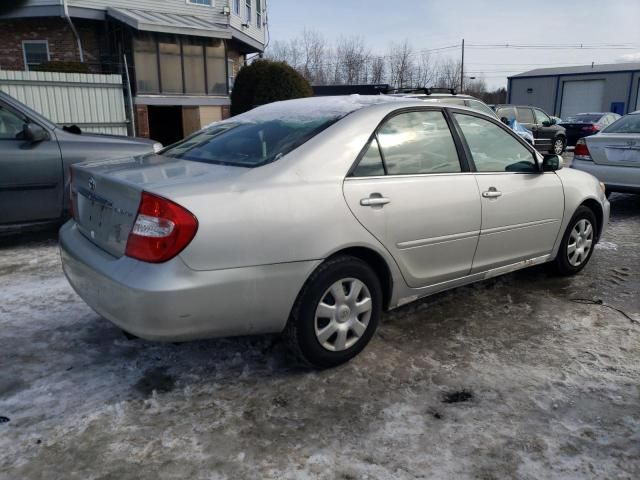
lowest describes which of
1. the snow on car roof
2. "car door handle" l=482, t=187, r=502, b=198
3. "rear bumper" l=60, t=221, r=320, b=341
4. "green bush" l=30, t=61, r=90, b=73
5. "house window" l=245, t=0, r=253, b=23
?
"rear bumper" l=60, t=221, r=320, b=341

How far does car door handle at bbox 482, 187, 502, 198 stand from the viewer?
3.74m

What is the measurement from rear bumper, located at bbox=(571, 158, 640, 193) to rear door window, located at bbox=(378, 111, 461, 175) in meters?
4.75

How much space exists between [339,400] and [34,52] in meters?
18.9

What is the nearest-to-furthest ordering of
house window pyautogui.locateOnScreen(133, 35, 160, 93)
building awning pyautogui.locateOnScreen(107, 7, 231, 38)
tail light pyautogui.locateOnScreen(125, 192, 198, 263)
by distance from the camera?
tail light pyautogui.locateOnScreen(125, 192, 198, 263) < building awning pyautogui.locateOnScreen(107, 7, 231, 38) < house window pyautogui.locateOnScreen(133, 35, 160, 93)

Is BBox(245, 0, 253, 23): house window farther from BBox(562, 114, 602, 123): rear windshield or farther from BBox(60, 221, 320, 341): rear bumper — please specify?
BBox(60, 221, 320, 341): rear bumper

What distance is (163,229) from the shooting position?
2.54m

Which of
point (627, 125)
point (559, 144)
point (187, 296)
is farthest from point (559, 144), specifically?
point (187, 296)

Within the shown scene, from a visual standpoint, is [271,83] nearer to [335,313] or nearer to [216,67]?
[216,67]

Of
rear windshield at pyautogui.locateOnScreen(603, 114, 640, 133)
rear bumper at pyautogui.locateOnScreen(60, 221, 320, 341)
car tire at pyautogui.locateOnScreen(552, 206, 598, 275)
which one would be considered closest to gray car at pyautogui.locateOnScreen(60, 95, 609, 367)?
rear bumper at pyautogui.locateOnScreen(60, 221, 320, 341)

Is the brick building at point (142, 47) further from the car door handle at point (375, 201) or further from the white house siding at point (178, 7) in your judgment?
the car door handle at point (375, 201)

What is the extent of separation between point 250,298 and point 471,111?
225 centimetres

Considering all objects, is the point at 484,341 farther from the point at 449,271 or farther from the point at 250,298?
the point at 250,298

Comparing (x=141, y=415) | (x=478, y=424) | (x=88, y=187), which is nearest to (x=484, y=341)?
(x=478, y=424)

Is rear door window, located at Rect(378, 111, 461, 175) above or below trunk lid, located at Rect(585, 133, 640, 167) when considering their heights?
above
